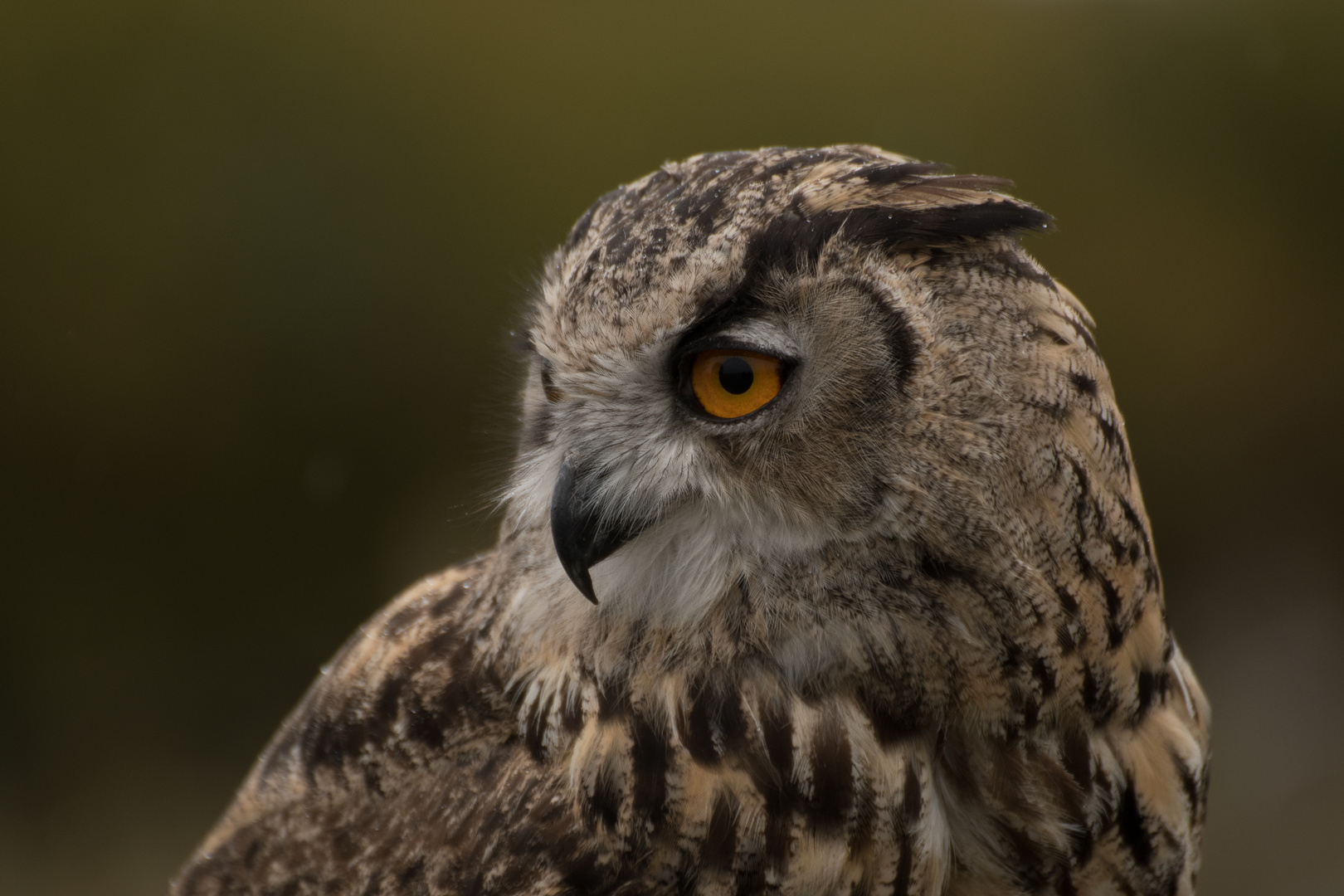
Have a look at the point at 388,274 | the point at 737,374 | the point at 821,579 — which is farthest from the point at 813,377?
the point at 388,274

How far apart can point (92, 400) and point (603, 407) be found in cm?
246

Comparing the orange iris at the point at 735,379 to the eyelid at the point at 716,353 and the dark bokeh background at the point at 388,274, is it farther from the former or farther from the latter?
the dark bokeh background at the point at 388,274

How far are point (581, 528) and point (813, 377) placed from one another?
32 cm

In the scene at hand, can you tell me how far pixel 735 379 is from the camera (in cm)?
121

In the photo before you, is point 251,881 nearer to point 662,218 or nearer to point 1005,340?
point 662,218

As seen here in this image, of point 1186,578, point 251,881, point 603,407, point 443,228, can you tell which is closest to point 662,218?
point 603,407

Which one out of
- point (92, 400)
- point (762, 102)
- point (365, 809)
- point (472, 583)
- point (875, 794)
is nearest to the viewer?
point (875, 794)

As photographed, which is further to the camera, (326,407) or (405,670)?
(326,407)

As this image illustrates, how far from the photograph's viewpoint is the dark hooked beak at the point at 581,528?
4.16 feet

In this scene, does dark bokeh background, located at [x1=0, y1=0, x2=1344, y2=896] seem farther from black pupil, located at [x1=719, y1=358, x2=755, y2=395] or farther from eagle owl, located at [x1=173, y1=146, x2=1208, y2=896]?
black pupil, located at [x1=719, y1=358, x2=755, y2=395]

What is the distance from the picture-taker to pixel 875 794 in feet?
3.97

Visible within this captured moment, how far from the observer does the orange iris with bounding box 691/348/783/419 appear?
1197 millimetres

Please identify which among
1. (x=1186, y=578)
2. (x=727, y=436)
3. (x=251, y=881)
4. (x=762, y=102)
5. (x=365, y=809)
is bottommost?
(x=1186, y=578)

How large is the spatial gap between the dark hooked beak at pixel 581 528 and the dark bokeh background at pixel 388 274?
177cm
